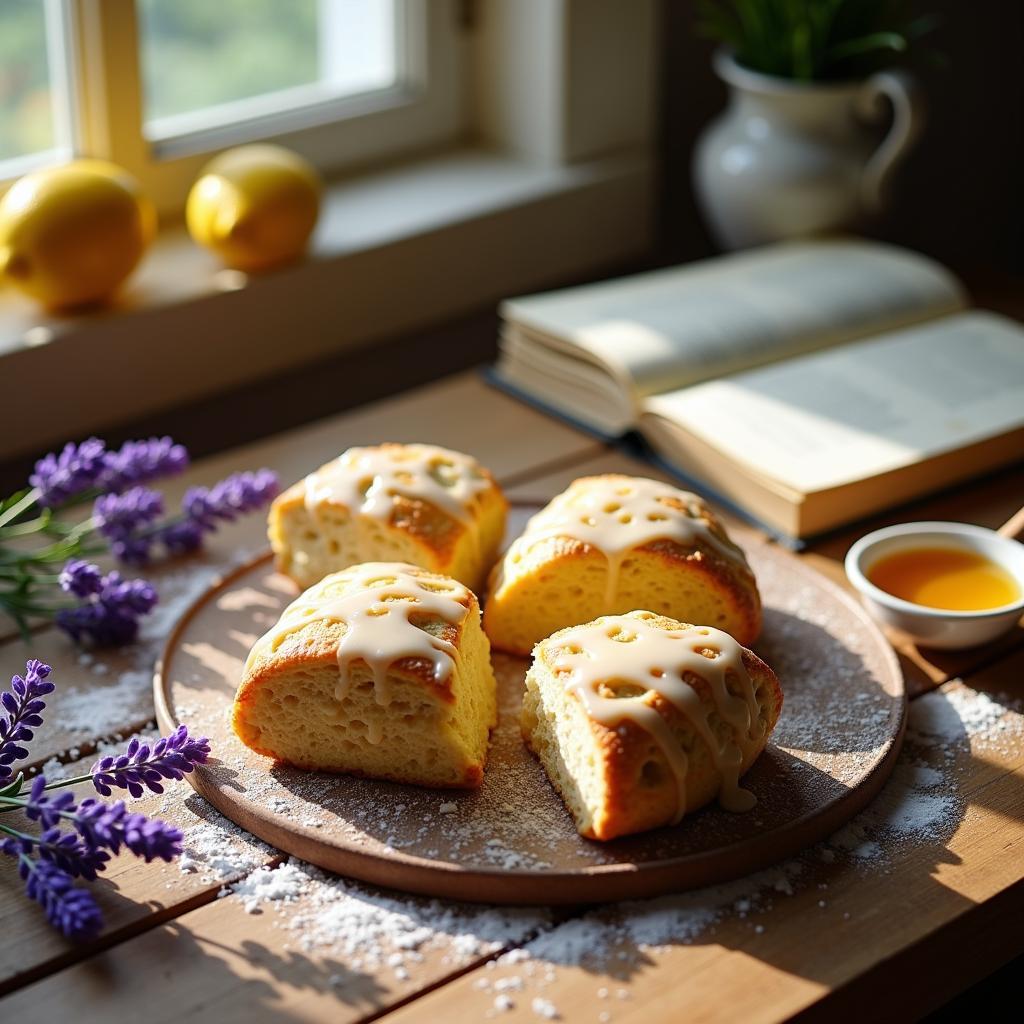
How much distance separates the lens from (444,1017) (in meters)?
0.86

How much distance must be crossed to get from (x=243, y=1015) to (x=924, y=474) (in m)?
0.89

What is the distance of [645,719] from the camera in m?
0.96

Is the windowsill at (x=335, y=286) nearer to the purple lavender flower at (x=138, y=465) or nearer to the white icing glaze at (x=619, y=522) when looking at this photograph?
the purple lavender flower at (x=138, y=465)

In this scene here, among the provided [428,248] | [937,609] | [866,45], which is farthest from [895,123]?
[937,609]

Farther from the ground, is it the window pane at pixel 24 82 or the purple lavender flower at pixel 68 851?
the window pane at pixel 24 82

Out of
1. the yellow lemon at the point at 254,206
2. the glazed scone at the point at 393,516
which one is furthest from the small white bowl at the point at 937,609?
the yellow lemon at the point at 254,206

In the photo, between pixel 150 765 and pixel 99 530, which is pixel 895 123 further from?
pixel 150 765

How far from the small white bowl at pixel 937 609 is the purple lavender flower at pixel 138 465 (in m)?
0.61

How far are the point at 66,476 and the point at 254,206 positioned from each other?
0.47m

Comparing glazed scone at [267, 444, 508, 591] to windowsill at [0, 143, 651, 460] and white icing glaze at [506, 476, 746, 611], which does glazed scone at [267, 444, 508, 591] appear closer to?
white icing glaze at [506, 476, 746, 611]

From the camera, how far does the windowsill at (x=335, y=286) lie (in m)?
1.58

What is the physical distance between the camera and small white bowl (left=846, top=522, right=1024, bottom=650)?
1198mm

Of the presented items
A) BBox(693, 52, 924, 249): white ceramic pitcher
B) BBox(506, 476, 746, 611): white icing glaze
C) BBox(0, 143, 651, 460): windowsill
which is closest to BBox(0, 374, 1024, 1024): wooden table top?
BBox(506, 476, 746, 611): white icing glaze

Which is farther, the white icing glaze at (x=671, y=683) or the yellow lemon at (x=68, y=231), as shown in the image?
the yellow lemon at (x=68, y=231)
